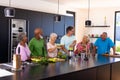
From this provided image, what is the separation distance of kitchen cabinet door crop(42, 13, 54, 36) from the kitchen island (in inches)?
102

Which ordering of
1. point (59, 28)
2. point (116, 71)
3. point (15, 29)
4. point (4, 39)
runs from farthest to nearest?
point (59, 28) → point (15, 29) → point (4, 39) → point (116, 71)

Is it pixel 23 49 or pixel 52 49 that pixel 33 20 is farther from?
pixel 23 49

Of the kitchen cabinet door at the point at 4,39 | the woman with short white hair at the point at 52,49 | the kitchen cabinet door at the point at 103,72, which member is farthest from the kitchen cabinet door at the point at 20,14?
the kitchen cabinet door at the point at 103,72

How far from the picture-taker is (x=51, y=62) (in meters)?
3.57

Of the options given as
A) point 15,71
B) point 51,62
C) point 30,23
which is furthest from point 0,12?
point 15,71

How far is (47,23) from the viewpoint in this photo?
6582mm

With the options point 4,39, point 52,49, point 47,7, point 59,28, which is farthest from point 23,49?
point 47,7

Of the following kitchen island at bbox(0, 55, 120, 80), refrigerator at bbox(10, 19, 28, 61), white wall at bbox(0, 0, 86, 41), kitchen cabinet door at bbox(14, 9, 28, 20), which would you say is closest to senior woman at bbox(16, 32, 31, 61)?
kitchen island at bbox(0, 55, 120, 80)

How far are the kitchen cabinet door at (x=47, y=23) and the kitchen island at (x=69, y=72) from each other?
2.59 metres

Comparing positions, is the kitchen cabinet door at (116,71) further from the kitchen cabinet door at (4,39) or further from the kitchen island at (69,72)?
the kitchen cabinet door at (4,39)

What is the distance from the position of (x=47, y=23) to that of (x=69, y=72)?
394 cm

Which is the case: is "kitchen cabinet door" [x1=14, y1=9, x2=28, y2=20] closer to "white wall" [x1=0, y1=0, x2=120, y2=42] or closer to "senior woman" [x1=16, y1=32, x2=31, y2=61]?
"white wall" [x1=0, y1=0, x2=120, y2=42]

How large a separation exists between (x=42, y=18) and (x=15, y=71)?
12.5ft

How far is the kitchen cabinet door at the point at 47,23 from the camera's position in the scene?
6473 mm
